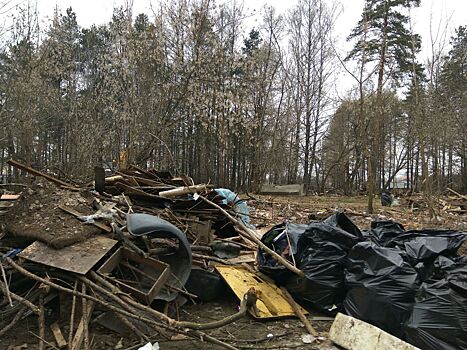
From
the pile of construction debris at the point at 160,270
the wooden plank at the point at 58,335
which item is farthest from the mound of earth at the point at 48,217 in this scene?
the wooden plank at the point at 58,335

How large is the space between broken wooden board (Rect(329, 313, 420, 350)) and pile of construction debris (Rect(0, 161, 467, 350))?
45 mm

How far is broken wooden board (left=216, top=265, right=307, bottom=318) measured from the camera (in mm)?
3730

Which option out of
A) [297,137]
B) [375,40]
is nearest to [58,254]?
[375,40]

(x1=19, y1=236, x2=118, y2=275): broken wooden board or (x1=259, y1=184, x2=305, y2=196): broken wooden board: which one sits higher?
(x1=259, y1=184, x2=305, y2=196): broken wooden board

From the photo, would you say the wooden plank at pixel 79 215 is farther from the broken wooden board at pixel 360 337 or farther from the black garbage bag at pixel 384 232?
the black garbage bag at pixel 384 232

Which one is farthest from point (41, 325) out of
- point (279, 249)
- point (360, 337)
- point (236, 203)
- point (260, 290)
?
point (236, 203)

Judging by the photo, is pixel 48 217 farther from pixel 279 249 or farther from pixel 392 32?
pixel 392 32

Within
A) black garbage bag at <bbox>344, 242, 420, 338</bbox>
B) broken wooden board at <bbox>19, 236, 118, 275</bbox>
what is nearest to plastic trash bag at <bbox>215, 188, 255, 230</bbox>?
black garbage bag at <bbox>344, 242, 420, 338</bbox>

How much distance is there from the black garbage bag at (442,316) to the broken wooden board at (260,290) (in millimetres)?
1142

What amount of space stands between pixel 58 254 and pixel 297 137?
2493 centimetres

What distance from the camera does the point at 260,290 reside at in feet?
13.0

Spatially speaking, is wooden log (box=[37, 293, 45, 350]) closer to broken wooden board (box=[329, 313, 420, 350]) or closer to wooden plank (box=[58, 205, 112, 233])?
wooden plank (box=[58, 205, 112, 233])

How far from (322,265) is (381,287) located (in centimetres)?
65

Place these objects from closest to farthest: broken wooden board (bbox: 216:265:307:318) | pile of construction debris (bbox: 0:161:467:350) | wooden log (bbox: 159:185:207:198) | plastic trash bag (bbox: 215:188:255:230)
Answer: pile of construction debris (bbox: 0:161:467:350) < broken wooden board (bbox: 216:265:307:318) < wooden log (bbox: 159:185:207:198) < plastic trash bag (bbox: 215:188:255:230)
